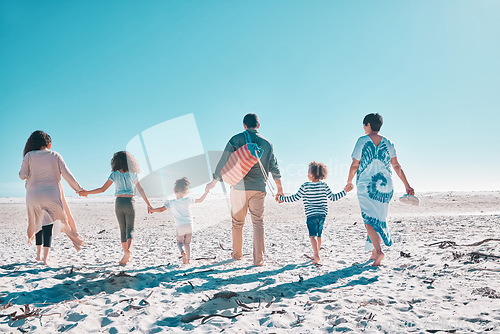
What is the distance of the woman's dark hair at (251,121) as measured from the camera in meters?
5.68

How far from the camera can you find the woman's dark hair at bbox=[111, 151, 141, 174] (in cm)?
577

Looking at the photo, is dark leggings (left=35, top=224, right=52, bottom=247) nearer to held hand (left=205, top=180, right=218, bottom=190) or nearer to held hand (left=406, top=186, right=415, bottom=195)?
held hand (left=205, top=180, right=218, bottom=190)

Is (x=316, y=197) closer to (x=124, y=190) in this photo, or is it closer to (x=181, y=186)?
(x=181, y=186)

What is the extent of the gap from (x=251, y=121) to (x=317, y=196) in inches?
72.5

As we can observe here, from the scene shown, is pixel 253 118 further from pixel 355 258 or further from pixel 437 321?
pixel 437 321

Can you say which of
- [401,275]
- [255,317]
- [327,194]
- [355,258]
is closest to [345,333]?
[255,317]

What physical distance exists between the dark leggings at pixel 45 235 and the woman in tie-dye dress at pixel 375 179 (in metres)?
5.58

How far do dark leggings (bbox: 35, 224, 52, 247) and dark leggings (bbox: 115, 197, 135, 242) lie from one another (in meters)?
1.17

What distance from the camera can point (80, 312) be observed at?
10.6 ft

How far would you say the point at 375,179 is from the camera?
523 centimetres

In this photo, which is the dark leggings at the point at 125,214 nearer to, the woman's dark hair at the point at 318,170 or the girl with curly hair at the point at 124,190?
the girl with curly hair at the point at 124,190

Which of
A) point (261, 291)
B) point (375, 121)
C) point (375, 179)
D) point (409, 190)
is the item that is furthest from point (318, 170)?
point (261, 291)

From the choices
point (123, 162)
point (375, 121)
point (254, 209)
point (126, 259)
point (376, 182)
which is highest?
point (375, 121)

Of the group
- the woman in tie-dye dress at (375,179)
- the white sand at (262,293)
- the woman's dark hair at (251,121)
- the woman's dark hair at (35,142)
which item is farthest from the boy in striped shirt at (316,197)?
the woman's dark hair at (35,142)
